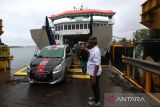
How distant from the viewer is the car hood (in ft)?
31.8

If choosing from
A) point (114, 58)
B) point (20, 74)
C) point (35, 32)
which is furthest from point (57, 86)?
point (114, 58)

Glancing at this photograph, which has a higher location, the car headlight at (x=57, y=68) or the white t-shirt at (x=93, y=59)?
the white t-shirt at (x=93, y=59)

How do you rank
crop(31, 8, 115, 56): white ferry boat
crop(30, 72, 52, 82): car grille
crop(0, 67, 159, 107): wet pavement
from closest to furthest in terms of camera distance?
crop(0, 67, 159, 107): wet pavement < crop(30, 72, 52, 82): car grille < crop(31, 8, 115, 56): white ferry boat

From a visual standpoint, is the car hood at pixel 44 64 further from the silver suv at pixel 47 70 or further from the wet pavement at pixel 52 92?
the wet pavement at pixel 52 92

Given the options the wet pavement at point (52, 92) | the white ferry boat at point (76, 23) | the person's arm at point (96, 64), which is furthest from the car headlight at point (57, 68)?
the white ferry boat at point (76, 23)

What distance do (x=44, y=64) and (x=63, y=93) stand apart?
197cm

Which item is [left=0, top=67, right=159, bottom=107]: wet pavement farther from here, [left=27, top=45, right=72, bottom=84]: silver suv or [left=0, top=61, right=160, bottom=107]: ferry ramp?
[left=27, top=45, right=72, bottom=84]: silver suv

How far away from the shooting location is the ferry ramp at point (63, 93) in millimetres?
6961

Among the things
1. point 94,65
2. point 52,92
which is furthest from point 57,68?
point 94,65

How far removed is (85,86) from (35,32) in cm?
1103

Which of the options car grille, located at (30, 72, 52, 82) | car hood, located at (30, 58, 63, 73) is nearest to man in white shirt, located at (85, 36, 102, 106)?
car grille, located at (30, 72, 52, 82)

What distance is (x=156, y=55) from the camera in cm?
1029

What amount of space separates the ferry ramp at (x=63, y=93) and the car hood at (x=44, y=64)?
0.64 metres

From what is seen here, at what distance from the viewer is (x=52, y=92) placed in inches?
338
